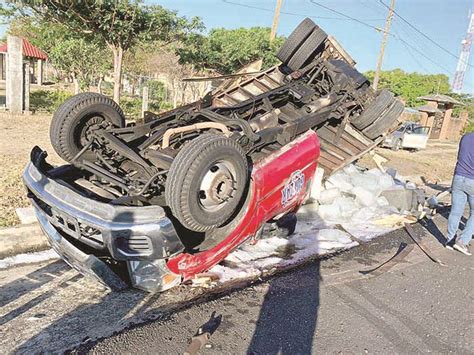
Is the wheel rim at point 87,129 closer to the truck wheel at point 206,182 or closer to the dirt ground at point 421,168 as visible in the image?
the truck wheel at point 206,182

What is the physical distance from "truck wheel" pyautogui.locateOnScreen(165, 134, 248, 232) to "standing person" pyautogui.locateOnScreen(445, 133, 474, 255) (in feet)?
10.5

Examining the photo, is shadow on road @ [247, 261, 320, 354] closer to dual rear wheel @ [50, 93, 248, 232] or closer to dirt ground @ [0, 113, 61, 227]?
dual rear wheel @ [50, 93, 248, 232]

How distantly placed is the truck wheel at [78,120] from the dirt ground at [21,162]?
3.63 feet

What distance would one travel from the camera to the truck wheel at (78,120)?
348 cm

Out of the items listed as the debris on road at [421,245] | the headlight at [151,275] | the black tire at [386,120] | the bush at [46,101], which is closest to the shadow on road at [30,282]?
→ the headlight at [151,275]

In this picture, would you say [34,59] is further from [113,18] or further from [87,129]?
[87,129]

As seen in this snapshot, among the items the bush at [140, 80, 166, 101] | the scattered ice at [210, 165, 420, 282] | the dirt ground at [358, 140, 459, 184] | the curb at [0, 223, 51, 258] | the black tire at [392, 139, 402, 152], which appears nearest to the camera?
the curb at [0, 223, 51, 258]

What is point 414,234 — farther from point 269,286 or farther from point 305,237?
point 269,286

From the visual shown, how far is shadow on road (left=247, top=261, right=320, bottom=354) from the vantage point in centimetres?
264

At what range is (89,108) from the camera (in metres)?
3.61

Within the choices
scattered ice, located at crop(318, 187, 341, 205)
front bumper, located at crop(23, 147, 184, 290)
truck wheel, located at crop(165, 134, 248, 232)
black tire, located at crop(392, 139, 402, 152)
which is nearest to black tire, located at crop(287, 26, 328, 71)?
scattered ice, located at crop(318, 187, 341, 205)

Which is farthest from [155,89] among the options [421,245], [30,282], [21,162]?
[30,282]

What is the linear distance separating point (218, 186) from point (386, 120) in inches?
132

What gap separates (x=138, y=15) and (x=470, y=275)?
32.2 feet
